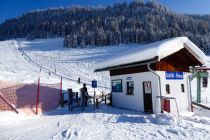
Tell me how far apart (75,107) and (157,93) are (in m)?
5.82

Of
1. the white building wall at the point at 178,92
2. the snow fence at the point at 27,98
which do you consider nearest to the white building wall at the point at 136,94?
the white building wall at the point at 178,92

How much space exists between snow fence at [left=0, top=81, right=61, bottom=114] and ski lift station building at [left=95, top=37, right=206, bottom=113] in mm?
4477

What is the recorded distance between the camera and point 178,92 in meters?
17.3

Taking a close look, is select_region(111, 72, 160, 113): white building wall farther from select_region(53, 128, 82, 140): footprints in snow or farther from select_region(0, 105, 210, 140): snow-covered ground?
select_region(53, 128, 82, 140): footprints in snow

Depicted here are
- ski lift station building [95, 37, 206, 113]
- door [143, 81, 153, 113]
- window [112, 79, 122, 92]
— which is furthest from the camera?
window [112, 79, 122, 92]

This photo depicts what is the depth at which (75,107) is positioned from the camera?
1805 cm

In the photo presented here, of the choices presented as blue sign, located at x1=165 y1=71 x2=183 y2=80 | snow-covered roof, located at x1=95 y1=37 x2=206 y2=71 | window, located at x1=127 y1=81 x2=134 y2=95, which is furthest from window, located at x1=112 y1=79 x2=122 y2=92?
blue sign, located at x1=165 y1=71 x2=183 y2=80

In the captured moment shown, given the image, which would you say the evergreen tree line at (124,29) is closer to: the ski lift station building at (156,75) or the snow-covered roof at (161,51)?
the ski lift station building at (156,75)

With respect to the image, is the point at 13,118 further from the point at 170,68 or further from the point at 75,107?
the point at 170,68

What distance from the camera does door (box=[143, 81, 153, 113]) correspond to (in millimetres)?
15953

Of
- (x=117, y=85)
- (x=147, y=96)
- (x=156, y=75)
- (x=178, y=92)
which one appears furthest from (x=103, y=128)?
(x=117, y=85)

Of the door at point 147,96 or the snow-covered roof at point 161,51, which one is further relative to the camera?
the door at point 147,96

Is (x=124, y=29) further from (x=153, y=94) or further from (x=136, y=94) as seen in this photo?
(x=153, y=94)

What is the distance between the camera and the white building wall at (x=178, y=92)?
1605 centimetres
